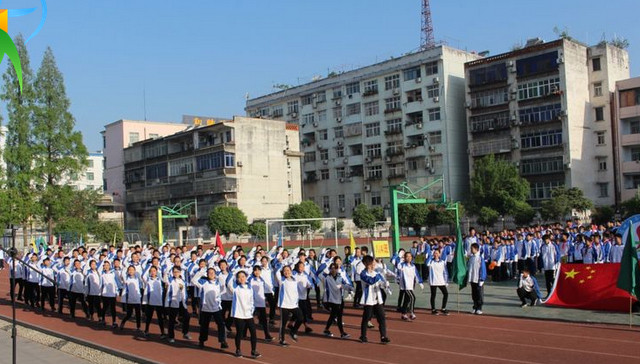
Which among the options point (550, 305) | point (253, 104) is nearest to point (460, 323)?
point (550, 305)

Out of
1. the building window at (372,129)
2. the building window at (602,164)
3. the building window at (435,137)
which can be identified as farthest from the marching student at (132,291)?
the building window at (372,129)

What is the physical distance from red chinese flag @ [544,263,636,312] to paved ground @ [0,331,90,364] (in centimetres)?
1078

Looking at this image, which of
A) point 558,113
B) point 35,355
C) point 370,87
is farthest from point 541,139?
point 35,355

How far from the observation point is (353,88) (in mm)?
68625

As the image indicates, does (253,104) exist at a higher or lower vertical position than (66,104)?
higher

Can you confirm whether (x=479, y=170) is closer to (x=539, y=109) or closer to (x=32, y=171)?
(x=539, y=109)

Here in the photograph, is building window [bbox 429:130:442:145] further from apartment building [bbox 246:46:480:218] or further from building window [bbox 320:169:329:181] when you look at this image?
building window [bbox 320:169:329:181]

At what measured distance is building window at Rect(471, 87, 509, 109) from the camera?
187 ft

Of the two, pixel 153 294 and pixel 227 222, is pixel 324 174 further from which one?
pixel 153 294

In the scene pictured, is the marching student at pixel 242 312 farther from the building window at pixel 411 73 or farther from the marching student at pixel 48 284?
the building window at pixel 411 73

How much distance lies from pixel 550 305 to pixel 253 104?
221ft

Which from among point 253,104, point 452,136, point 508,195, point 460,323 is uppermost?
point 253,104

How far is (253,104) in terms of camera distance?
8019 cm

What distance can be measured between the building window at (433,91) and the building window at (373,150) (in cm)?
800
